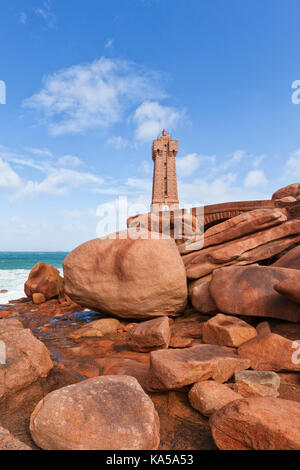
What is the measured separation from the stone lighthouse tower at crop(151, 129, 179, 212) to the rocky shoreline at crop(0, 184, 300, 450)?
31.6 meters

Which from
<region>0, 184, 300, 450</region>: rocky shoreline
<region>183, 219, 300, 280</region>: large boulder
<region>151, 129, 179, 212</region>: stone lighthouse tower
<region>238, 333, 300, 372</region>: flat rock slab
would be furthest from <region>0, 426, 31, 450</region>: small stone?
<region>151, 129, 179, 212</region>: stone lighthouse tower

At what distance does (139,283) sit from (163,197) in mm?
34486

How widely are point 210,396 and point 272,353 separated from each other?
123cm

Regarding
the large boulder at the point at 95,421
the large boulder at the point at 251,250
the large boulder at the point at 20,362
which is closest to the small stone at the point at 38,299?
the large boulder at the point at 20,362

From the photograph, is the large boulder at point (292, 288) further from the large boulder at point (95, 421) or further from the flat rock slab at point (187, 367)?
the large boulder at point (95, 421)

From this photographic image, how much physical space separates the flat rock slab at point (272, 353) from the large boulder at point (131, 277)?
2.10 meters

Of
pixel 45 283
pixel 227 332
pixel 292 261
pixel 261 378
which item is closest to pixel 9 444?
pixel 261 378

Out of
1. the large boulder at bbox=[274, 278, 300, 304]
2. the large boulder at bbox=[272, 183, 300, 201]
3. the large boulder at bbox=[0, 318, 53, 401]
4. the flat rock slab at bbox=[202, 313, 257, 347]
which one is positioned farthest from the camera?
the large boulder at bbox=[272, 183, 300, 201]

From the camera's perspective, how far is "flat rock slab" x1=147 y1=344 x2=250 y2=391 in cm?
243

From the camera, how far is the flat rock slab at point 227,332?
342 centimetres

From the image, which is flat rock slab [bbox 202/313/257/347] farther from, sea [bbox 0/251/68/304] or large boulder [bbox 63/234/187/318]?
sea [bbox 0/251/68/304]

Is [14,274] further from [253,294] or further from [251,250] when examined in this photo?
[253,294]

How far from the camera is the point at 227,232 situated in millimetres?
6504

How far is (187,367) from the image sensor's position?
97.7 inches
